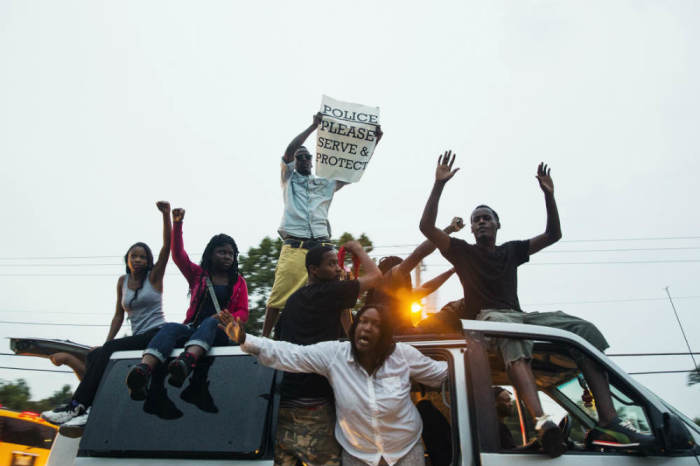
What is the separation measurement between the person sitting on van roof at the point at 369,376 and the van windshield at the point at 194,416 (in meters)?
0.25

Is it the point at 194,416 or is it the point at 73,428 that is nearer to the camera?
the point at 194,416

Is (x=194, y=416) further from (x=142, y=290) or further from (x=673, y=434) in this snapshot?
(x=673, y=434)

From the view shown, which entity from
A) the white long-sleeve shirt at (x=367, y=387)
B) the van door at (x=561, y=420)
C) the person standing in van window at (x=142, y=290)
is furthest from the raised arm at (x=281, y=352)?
the person standing in van window at (x=142, y=290)

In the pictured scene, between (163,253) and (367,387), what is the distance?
226 cm

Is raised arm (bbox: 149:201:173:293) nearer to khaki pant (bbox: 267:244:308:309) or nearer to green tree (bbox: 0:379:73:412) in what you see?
khaki pant (bbox: 267:244:308:309)

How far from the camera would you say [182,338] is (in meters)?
2.94

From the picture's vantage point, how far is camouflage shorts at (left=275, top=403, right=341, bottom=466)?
2299mm

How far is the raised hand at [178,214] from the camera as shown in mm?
3709

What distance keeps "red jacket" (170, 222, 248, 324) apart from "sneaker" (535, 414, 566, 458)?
2.06 m

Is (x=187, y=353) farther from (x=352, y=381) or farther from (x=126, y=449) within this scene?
(x=352, y=381)

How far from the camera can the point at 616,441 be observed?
2381mm

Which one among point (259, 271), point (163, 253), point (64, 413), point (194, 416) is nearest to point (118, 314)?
point (163, 253)

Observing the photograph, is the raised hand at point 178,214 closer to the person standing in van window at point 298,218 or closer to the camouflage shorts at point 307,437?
the person standing in van window at point 298,218

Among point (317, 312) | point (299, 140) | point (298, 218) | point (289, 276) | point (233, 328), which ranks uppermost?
point (299, 140)
